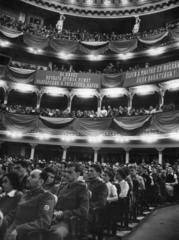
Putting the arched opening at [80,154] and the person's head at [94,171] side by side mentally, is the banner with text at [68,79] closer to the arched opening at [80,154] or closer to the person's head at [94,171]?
the arched opening at [80,154]

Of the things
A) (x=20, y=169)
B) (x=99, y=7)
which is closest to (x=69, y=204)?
(x=20, y=169)

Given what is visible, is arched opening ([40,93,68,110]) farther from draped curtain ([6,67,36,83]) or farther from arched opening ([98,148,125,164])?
arched opening ([98,148,125,164])

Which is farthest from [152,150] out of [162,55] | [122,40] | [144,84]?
[122,40]

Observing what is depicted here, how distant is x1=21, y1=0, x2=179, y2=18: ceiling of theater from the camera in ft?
76.8

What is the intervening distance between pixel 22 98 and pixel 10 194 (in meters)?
19.4

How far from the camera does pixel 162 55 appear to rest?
20250mm

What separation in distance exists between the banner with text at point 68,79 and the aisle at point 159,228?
14.0 m

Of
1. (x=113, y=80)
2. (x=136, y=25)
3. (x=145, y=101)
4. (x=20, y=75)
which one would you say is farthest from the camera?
(x=136, y=25)

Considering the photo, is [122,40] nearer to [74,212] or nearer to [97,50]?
[97,50]

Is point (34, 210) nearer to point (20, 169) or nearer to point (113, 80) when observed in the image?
point (20, 169)

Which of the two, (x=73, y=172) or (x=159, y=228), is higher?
(x=73, y=172)

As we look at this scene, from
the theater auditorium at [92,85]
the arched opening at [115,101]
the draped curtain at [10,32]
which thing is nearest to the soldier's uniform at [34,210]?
the theater auditorium at [92,85]

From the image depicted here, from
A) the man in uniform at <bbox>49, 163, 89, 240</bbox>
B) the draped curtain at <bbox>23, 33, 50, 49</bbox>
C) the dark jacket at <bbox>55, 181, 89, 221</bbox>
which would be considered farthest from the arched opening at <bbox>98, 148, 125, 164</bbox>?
the dark jacket at <bbox>55, 181, 89, 221</bbox>

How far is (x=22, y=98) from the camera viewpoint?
22094mm
